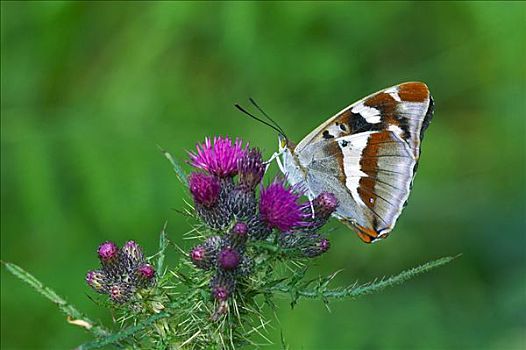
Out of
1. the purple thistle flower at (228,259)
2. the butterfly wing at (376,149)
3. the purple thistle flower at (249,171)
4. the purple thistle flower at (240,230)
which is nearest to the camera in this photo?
the purple thistle flower at (228,259)

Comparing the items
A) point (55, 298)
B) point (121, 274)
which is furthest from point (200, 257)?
point (55, 298)

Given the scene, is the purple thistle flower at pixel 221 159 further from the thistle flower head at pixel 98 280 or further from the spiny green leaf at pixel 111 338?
the spiny green leaf at pixel 111 338

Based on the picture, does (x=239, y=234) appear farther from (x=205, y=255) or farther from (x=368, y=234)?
(x=368, y=234)

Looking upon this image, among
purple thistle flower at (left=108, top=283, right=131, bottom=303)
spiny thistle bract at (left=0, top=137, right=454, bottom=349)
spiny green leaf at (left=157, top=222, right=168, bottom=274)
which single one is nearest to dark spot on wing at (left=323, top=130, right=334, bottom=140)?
spiny thistle bract at (left=0, top=137, right=454, bottom=349)

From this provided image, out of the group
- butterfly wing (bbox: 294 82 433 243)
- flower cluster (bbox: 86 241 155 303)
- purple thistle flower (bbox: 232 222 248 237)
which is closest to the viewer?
purple thistle flower (bbox: 232 222 248 237)

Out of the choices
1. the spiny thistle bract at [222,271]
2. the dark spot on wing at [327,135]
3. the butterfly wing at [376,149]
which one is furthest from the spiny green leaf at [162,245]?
the dark spot on wing at [327,135]

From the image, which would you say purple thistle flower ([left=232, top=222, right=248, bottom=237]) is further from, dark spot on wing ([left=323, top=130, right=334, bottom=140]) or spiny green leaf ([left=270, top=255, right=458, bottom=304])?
dark spot on wing ([left=323, top=130, right=334, bottom=140])

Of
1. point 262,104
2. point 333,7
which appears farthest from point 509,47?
point 262,104
